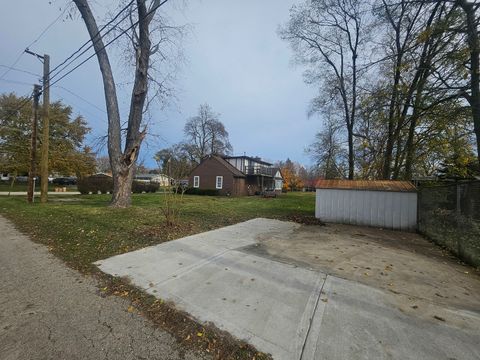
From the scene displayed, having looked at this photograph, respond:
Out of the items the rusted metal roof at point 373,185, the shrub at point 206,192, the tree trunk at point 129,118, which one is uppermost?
the tree trunk at point 129,118

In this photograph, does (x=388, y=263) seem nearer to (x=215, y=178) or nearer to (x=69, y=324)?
(x=69, y=324)

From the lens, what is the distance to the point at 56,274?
399 centimetres

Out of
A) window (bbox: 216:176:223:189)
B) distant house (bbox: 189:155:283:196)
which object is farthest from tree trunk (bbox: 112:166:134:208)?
window (bbox: 216:176:223:189)

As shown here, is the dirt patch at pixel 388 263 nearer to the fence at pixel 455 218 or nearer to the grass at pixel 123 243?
the fence at pixel 455 218

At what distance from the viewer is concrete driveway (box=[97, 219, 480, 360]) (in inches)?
98.7

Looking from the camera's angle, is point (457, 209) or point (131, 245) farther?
point (457, 209)

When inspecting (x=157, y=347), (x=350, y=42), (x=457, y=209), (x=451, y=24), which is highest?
(x=350, y=42)

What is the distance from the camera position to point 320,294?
3475 mm

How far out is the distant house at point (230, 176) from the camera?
29797mm

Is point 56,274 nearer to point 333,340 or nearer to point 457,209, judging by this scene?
point 333,340

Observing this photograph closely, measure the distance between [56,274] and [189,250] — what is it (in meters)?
2.23

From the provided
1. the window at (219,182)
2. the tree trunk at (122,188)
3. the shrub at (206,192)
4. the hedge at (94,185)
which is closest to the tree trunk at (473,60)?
the tree trunk at (122,188)

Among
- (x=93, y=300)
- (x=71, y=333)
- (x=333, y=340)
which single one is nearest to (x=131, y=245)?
(x=93, y=300)

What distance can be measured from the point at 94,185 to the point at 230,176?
14307 millimetres
